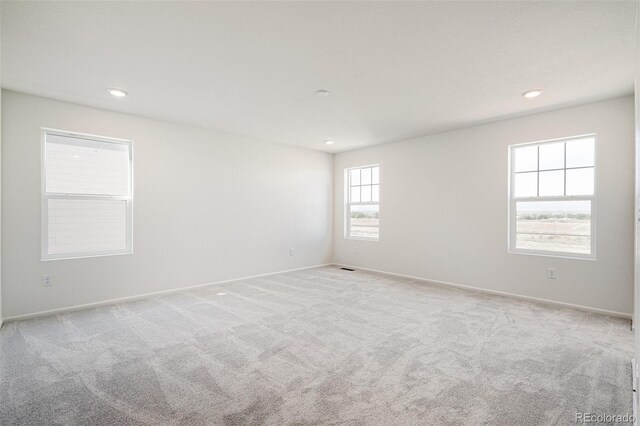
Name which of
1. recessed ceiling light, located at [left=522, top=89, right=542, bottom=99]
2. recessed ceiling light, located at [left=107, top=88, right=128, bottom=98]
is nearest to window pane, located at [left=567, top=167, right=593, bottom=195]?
recessed ceiling light, located at [left=522, top=89, right=542, bottom=99]

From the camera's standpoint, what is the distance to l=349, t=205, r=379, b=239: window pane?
6176 millimetres

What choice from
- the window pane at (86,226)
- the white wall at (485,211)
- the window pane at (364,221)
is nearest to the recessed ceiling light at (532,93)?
the white wall at (485,211)

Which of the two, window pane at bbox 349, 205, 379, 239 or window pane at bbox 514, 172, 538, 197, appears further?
window pane at bbox 349, 205, 379, 239

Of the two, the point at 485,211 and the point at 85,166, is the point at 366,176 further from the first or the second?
the point at 85,166

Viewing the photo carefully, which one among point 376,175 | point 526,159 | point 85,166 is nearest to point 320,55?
point 85,166

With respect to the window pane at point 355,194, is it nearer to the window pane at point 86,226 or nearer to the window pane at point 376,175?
the window pane at point 376,175

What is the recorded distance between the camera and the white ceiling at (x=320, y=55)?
80.3 inches

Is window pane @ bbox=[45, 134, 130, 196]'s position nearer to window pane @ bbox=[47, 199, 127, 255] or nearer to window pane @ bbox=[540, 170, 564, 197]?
window pane @ bbox=[47, 199, 127, 255]

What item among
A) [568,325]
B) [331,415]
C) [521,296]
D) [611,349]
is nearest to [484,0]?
[331,415]

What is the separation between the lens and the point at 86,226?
3.84 m

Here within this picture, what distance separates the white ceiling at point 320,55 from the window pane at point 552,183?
0.87 m

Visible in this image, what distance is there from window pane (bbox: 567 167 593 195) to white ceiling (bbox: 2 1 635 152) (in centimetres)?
89

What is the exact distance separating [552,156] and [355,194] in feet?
11.4

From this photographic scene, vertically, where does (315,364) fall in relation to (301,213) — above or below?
A: below
